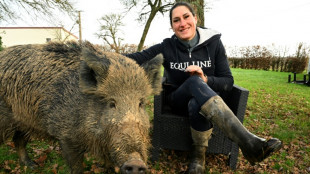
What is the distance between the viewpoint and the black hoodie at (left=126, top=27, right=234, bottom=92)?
3287 mm

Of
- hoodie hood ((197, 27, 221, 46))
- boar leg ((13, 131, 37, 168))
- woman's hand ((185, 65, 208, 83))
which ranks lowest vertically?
boar leg ((13, 131, 37, 168))

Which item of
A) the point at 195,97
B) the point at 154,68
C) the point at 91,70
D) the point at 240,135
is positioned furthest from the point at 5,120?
the point at 240,135

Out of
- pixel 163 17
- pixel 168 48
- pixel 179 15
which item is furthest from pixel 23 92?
pixel 163 17

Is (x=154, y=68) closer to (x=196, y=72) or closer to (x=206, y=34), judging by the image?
(x=196, y=72)

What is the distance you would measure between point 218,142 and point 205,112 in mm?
860

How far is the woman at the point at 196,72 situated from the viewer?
8.61ft

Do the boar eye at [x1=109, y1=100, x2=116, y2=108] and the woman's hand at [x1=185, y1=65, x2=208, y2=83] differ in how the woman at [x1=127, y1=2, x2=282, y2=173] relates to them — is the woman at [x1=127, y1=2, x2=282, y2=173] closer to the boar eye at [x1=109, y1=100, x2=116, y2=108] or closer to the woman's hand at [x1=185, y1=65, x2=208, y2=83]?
the woman's hand at [x1=185, y1=65, x2=208, y2=83]

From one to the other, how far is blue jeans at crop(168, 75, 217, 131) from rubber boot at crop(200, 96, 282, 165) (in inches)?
4.8

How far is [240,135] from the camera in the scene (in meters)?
2.25

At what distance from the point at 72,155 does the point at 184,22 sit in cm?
236

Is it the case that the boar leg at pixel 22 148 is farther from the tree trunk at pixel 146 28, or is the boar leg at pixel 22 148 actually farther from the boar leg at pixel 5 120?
the tree trunk at pixel 146 28

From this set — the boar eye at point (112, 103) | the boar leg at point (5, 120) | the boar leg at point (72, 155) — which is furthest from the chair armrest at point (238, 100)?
the boar leg at point (5, 120)

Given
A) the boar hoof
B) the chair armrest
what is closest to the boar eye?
the boar hoof

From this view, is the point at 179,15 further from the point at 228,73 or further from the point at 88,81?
the point at 88,81
